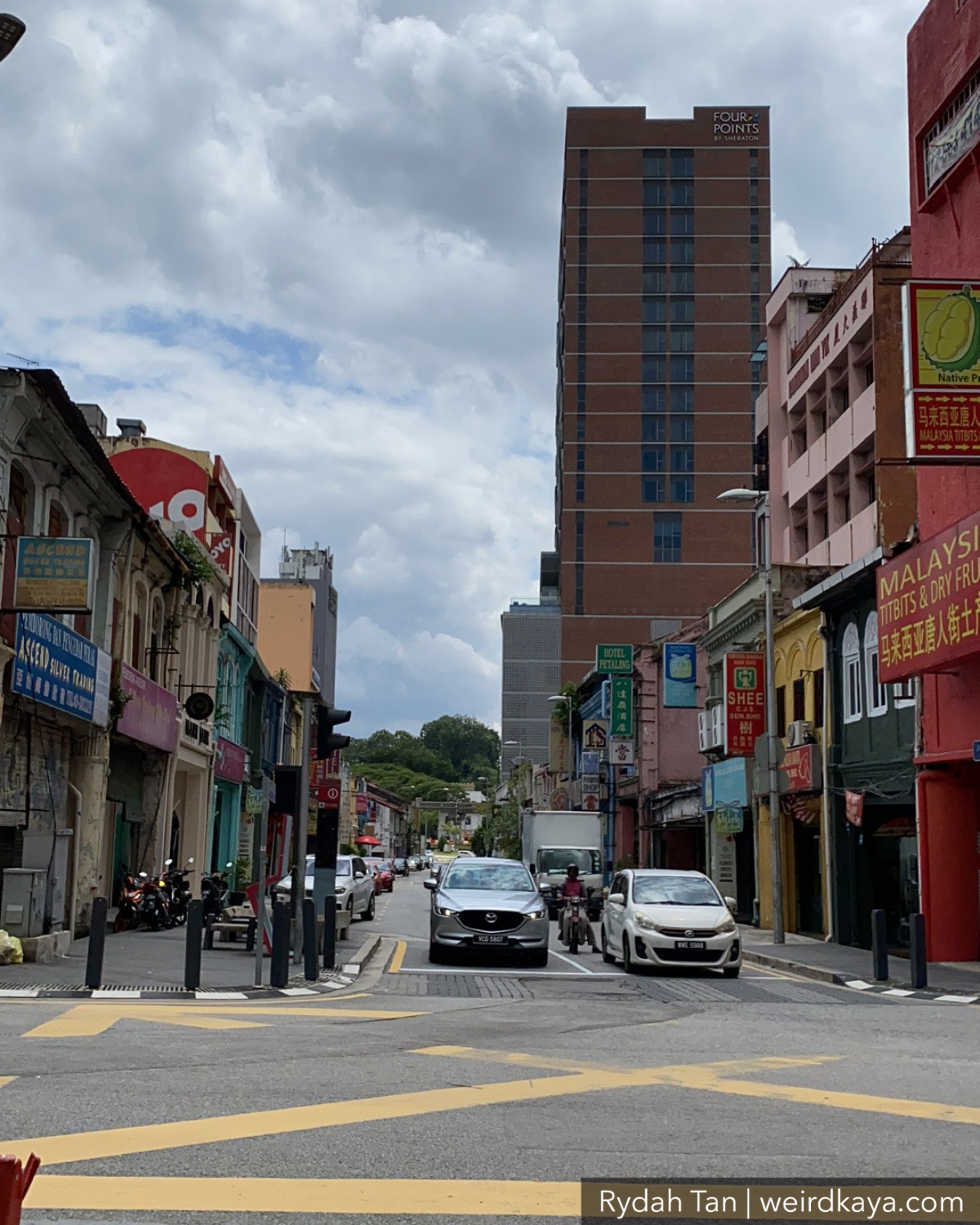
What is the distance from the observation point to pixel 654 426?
330ft

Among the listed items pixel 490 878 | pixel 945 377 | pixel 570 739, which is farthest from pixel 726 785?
pixel 570 739

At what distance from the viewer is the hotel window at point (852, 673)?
88.8ft

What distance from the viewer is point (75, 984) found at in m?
15.9

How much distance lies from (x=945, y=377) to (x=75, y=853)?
1595 centimetres

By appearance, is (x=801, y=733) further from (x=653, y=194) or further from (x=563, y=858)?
(x=653, y=194)

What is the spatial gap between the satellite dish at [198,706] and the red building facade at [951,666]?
16.4m

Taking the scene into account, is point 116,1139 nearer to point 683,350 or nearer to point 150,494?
point 150,494

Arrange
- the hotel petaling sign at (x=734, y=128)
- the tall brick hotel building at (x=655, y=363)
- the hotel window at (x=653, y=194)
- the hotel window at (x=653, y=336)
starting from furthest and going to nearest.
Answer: the hotel petaling sign at (x=734, y=128) < the hotel window at (x=653, y=194) < the hotel window at (x=653, y=336) < the tall brick hotel building at (x=655, y=363)

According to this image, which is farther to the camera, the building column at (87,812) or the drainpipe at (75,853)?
the building column at (87,812)

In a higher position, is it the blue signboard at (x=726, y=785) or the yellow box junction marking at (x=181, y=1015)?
the blue signboard at (x=726, y=785)

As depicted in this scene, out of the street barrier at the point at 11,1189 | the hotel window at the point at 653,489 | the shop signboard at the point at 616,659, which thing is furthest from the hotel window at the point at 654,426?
the street barrier at the point at 11,1189

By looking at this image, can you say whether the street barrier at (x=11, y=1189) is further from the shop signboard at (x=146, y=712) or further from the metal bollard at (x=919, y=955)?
the shop signboard at (x=146, y=712)

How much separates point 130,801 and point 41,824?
8034mm

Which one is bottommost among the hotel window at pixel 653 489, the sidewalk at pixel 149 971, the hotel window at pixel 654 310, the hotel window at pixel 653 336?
the sidewalk at pixel 149 971
